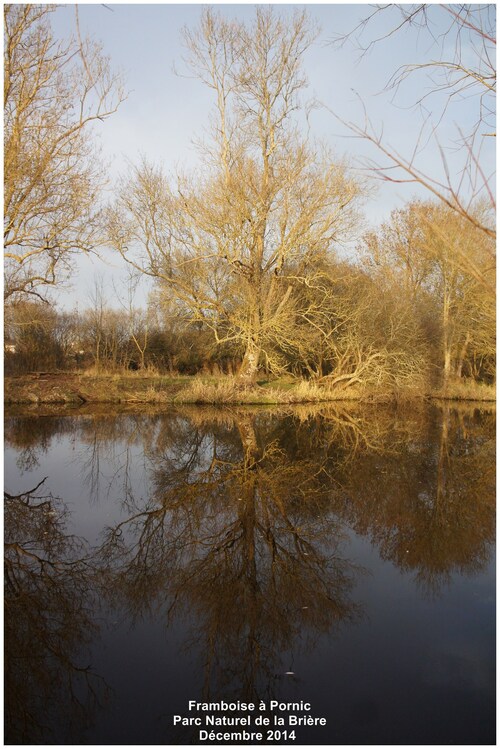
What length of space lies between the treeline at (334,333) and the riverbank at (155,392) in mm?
771

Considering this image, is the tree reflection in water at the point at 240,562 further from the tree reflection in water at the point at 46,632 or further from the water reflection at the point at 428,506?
the water reflection at the point at 428,506

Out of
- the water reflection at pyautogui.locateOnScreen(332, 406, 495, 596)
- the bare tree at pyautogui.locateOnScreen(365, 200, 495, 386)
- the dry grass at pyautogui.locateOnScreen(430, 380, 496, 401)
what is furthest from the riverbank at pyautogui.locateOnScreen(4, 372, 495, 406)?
the water reflection at pyautogui.locateOnScreen(332, 406, 495, 596)

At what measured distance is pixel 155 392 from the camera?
1836 cm

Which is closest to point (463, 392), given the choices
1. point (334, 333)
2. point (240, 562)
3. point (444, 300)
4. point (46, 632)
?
point (444, 300)

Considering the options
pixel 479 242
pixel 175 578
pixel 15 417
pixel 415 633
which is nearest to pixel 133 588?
pixel 175 578

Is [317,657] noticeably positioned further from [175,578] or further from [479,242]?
[479,242]

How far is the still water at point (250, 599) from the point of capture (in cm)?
302

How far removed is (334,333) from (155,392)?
767cm

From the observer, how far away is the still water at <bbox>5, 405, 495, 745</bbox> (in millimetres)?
3018

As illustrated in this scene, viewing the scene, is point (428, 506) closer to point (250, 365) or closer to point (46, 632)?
point (46, 632)

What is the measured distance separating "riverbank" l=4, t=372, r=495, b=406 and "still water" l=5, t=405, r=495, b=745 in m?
8.88

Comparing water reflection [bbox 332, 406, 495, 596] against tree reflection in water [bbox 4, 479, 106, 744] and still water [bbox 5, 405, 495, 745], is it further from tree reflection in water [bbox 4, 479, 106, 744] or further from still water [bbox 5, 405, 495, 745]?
tree reflection in water [bbox 4, 479, 106, 744]

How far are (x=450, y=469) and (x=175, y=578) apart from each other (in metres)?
6.13

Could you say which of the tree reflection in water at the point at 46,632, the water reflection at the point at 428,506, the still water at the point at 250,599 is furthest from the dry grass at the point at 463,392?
the tree reflection in water at the point at 46,632
